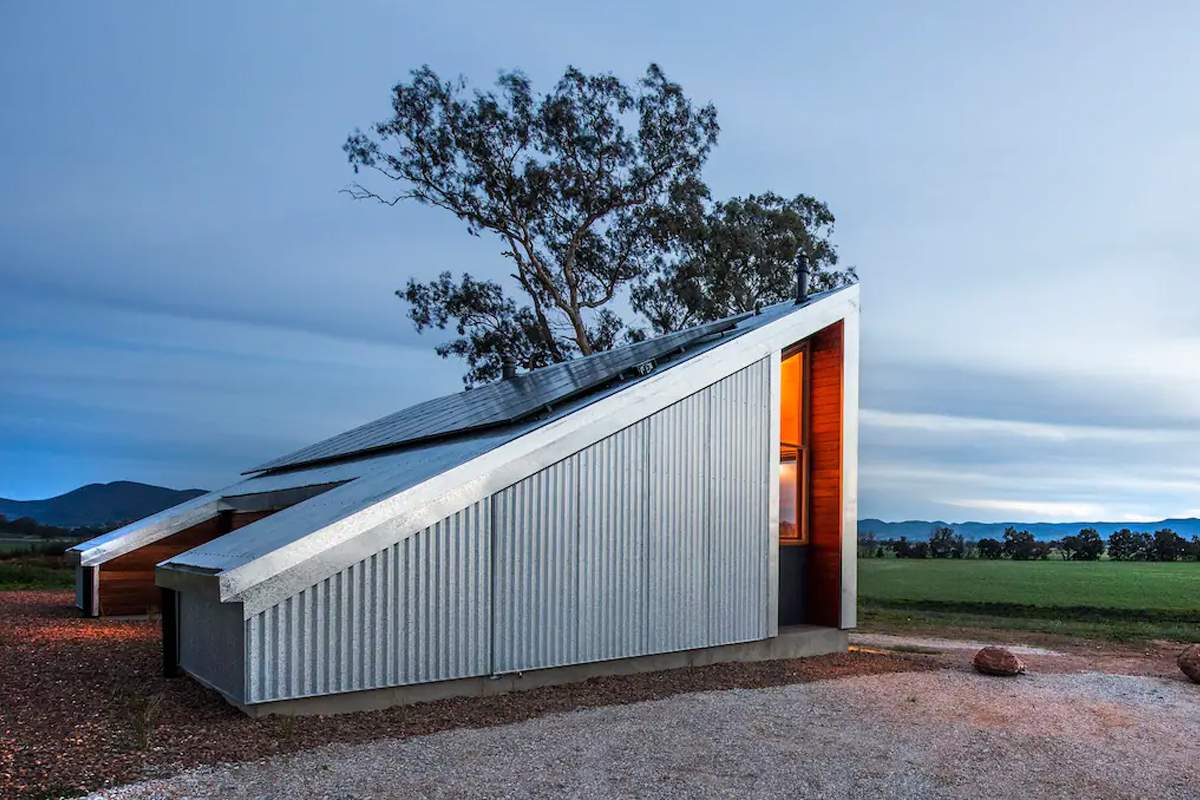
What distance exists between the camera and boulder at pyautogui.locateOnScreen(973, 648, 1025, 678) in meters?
8.87

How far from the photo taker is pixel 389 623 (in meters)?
6.54

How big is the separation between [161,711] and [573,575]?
3325 millimetres

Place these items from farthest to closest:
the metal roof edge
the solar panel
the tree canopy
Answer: the tree canopy → the metal roof edge → the solar panel

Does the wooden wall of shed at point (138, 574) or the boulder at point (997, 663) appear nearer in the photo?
the boulder at point (997, 663)

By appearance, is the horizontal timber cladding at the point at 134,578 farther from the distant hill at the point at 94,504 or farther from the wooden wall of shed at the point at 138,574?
the distant hill at the point at 94,504

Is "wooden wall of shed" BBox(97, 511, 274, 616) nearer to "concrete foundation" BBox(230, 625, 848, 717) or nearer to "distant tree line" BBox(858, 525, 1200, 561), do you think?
"concrete foundation" BBox(230, 625, 848, 717)

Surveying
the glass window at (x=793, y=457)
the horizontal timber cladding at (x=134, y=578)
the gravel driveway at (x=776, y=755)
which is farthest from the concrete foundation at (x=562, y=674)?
the horizontal timber cladding at (x=134, y=578)

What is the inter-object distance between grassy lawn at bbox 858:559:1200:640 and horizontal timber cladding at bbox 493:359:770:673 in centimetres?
772

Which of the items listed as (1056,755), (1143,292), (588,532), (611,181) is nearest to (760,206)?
(611,181)

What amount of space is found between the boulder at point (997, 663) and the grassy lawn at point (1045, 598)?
251 inches

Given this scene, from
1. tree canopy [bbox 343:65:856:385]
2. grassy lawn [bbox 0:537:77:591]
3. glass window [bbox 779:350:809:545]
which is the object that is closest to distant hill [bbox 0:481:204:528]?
grassy lawn [bbox 0:537:77:591]

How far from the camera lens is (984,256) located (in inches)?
690

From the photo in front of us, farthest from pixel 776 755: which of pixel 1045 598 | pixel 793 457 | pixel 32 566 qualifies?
pixel 32 566

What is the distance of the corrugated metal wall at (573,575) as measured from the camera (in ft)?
20.7
